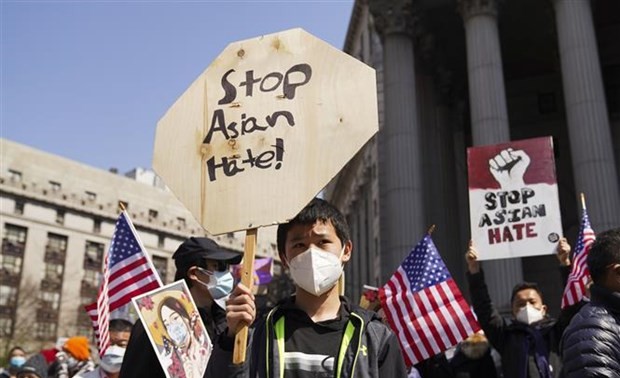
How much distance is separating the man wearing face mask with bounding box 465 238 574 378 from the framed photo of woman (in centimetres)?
346

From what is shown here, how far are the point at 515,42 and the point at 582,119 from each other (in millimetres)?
8628

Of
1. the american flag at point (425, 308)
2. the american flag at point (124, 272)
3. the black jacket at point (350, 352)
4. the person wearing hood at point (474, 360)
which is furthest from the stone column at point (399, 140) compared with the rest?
the black jacket at point (350, 352)

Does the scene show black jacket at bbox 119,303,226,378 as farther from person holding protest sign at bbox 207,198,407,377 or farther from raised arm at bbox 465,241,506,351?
raised arm at bbox 465,241,506,351

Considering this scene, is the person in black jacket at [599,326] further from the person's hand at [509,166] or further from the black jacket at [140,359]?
the person's hand at [509,166]

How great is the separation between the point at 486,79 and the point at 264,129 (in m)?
17.8

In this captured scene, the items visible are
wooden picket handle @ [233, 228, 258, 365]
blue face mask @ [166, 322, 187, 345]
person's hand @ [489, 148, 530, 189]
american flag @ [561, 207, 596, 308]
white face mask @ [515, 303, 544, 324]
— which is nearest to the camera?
wooden picket handle @ [233, 228, 258, 365]

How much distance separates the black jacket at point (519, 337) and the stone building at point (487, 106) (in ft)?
35.5

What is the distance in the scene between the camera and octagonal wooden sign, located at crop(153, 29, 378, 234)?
10.5 ft

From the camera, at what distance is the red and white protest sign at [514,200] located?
8062 mm

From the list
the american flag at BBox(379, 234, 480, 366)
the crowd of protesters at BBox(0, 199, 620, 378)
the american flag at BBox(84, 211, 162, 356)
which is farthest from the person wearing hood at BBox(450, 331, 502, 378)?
the crowd of protesters at BBox(0, 199, 620, 378)

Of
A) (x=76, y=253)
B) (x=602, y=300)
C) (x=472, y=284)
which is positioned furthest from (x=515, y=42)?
(x=76, y=253)

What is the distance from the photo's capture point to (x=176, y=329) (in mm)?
4000

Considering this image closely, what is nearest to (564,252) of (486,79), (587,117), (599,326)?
(599,326)

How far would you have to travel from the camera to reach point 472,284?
6680 mm
